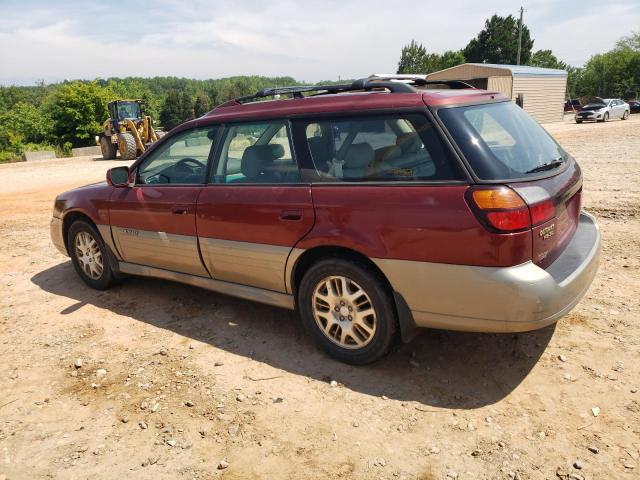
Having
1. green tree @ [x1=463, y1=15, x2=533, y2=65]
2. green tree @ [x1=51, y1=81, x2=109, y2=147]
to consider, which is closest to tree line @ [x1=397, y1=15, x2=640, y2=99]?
green tree @ [x1=463, y1=15, x2=533, y2=65]

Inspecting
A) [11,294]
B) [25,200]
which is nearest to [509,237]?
[11,294]

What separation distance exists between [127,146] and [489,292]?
20.9 meters

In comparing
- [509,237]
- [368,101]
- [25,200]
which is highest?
[368,101]

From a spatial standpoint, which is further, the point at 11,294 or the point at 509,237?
the point at 11,294

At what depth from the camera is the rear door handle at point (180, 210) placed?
13.1 ft

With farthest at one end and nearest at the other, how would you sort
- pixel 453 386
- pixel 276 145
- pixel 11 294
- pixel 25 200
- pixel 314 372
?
pixel 25 200 < pixel 11 294 < pixel 276 145 < pixel 314 372 < pixel 453 386

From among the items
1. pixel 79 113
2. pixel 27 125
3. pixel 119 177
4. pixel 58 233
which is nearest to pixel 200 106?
pixel 27 125

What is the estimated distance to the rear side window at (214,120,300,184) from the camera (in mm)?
3543

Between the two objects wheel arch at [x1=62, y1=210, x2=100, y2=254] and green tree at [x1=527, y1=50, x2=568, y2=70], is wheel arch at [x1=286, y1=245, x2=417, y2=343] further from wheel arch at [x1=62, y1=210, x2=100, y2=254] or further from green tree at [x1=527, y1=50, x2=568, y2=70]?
green tree at [x1=527, y1=50, x2=568, y2=70]

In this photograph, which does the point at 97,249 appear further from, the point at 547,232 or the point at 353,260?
Answer: the point at 547,232

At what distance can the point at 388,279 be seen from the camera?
3.02 meters

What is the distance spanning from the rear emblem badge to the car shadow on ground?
0.94 metres

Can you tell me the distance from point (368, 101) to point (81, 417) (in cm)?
267

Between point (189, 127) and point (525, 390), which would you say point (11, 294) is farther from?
point (525, 390)
